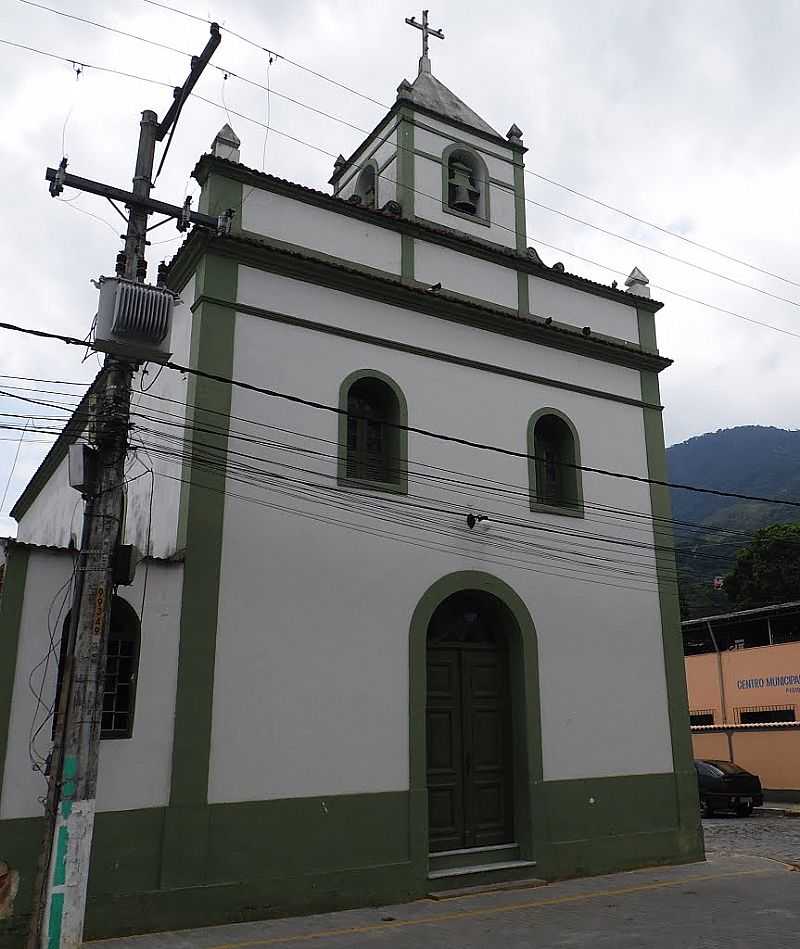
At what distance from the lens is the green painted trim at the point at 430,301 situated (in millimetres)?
10344

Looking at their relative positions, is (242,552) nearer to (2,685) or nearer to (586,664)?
(2,685)

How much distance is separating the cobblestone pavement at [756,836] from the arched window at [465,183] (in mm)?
9930

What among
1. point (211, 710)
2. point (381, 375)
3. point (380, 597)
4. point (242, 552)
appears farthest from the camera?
point (381, 375)

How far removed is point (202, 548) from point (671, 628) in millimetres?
6935

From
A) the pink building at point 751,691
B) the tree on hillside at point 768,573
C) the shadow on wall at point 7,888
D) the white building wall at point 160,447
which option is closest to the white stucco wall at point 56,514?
the white building wall at point 160,447

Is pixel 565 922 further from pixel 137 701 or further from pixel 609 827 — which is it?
pixel 137 701

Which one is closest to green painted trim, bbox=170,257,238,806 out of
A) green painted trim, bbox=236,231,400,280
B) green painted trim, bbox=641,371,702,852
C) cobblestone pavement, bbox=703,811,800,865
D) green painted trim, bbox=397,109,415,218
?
green painted trim, bbox=236,231,400,280

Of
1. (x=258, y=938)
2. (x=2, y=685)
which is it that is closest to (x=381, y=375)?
(x=2, y=685)

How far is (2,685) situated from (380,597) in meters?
4.11

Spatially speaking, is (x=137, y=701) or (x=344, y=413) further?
(x=344, y=413)

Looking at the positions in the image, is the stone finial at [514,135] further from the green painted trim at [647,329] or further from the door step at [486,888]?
the door step at [486,888]

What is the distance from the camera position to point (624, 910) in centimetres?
912

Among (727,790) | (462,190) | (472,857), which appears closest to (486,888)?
(472,857)

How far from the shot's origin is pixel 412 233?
1181cm
